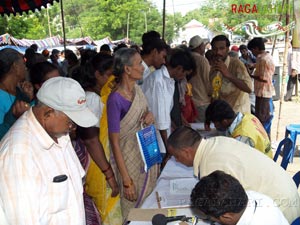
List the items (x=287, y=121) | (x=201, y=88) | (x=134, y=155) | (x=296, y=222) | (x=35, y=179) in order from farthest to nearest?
(x=287, y=121)
(x=201, y=88)
(x=134, y=155)
(x=296, y=222)
(x=35, y=179)

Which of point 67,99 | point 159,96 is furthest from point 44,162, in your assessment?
point 159,96

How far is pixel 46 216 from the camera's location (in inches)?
51.9

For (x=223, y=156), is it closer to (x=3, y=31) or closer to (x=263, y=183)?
(x=263, y=183)

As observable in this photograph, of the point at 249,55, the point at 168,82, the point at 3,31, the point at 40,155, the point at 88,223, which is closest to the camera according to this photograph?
the point at 40,155

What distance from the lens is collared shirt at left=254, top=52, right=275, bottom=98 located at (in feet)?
16.9

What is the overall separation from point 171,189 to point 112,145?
17.1 inches

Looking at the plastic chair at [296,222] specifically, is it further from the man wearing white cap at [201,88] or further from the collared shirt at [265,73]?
the collared shirt at [265,73]

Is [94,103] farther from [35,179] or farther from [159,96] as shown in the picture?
[35,179]

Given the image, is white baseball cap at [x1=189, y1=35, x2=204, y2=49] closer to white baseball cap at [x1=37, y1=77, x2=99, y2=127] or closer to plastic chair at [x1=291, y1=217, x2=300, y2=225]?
plastic chair at [x1=291, y1=217, x2=300, y2=225]

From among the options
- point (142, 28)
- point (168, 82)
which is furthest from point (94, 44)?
point (168, 82)

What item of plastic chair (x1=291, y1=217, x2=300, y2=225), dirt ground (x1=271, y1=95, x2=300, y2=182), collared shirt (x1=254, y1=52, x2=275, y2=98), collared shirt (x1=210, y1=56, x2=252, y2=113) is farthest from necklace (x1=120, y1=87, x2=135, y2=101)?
collared shirt (x1=254, y1=52, x2=275, y2=98)

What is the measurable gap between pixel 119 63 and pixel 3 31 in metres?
22.9

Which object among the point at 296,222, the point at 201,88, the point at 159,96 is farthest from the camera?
the point at 201,88

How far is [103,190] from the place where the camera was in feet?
7.89
